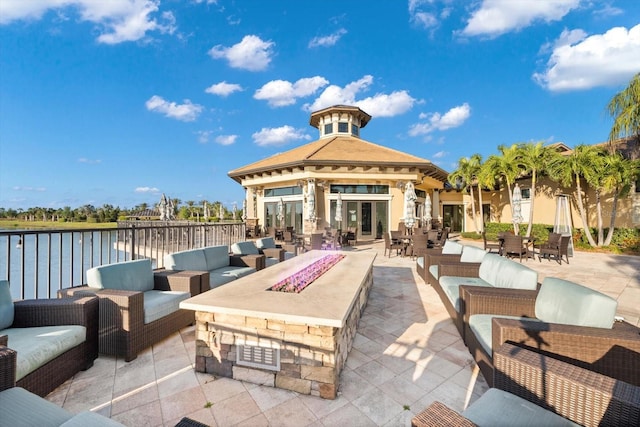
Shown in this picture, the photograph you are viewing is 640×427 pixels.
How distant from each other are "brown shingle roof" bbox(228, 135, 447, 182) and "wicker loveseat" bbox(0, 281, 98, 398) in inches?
451

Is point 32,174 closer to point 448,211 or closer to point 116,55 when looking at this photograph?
point 116,55

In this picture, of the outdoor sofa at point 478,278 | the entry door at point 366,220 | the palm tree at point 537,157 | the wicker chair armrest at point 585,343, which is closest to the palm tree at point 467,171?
the palm tree at point 537,157

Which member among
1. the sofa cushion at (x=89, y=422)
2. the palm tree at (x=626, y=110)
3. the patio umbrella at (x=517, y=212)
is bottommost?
the sofa cushion at (x=89, y=422)

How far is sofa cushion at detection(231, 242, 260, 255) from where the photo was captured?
571 cm

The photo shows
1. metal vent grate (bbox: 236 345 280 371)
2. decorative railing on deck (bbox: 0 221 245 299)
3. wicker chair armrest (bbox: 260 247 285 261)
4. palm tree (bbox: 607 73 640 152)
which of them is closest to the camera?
metal vent grate (bbox: 236 345 280 371)

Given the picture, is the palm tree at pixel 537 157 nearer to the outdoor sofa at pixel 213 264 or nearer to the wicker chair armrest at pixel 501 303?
the wicker chair armrest at pixel 501 303

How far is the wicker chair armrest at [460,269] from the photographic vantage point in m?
4.33

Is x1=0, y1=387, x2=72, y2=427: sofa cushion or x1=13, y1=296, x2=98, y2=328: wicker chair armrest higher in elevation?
x1=13, y1=296, x2=98, y2=328: wicker chair armrest

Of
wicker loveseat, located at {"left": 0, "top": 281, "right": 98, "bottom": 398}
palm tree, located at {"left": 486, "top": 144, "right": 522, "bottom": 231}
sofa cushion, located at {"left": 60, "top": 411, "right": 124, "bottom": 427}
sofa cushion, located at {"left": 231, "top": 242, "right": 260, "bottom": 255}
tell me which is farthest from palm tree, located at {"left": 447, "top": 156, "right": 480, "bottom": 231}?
sofa cushion, located at {"left": 60, "top": 411, "right": 124, "bottom": 427}

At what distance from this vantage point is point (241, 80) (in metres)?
18.5

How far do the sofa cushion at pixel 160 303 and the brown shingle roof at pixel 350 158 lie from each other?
34.7 ft

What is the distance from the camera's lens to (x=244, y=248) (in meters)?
5.82

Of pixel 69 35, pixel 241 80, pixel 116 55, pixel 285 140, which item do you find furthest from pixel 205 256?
pixel 285 140

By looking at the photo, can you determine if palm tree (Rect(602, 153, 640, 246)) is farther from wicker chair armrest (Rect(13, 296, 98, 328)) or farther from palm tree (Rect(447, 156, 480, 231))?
wicker chair armrest (Rect(13, 296, 98, 328))
